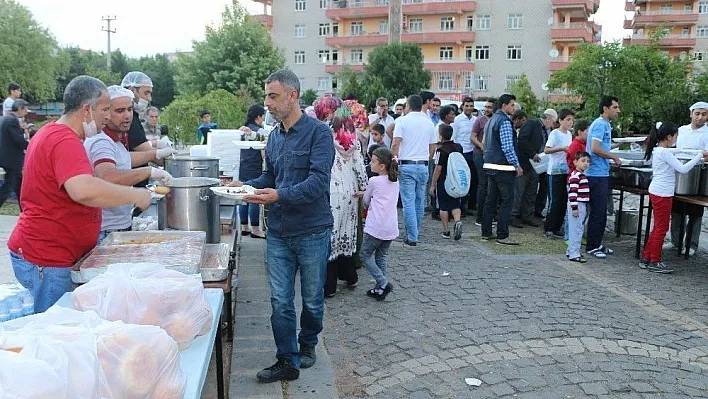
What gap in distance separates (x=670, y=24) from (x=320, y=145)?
2407 inches

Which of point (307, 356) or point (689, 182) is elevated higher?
point (689, 182)

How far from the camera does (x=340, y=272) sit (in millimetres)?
6125

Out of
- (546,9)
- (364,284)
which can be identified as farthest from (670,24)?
(364,284)

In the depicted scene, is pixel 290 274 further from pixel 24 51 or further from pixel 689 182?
pixel 24 51

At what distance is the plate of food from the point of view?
3.40 meters

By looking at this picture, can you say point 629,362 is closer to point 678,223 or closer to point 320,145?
point 320,145

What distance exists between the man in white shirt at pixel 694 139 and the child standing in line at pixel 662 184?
0.77 meters

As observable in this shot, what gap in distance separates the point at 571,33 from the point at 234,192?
158 ft

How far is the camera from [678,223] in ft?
26.8

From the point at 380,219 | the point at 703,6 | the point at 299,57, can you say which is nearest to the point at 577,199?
the point at 380,219

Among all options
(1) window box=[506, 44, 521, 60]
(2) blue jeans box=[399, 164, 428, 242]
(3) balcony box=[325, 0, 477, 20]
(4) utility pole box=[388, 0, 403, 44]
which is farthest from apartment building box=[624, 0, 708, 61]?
(2) blue jeans box=[399, 164, 428, 242]

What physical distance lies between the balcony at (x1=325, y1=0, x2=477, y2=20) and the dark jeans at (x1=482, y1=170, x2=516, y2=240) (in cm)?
4474

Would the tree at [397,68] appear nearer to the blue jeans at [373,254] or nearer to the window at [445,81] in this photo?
the window at [445,81]

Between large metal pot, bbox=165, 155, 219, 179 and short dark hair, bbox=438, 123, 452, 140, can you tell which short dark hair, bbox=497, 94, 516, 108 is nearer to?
short dark hair, bbox=438, 123, 452, 140
